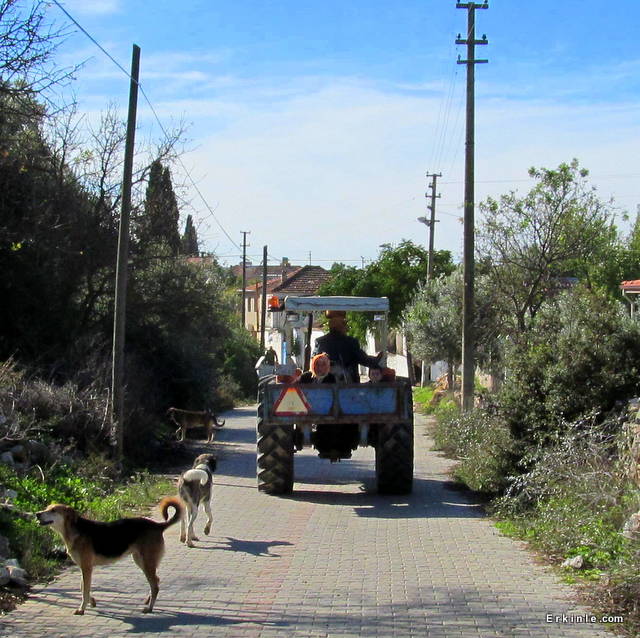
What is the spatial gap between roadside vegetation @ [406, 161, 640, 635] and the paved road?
39cm

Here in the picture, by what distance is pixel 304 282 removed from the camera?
68.9m

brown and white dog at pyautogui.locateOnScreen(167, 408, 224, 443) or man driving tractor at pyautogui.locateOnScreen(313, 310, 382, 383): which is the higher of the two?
man driving tractor at pyautogui.locateOnScreen(313, 310, 382, 383)

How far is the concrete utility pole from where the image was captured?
2102cm

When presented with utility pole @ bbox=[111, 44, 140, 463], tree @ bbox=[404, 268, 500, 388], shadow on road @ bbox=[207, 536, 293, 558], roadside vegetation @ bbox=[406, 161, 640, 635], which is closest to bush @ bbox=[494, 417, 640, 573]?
roadside vegetation @ bbox=[406, 161, 640, 635]

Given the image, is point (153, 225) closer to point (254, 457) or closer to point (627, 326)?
point (254, 457)

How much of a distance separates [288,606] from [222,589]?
830 mm

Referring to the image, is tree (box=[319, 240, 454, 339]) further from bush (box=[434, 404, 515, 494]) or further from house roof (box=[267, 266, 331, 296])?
bush (box=[434, 404, 515, 494])

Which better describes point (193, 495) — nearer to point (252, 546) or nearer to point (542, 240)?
point (252, 546)

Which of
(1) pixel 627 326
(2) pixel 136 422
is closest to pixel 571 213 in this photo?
(1) pixel 627 326

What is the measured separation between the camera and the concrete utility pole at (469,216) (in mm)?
21016

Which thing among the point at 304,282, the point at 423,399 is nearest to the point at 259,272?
the point at 304,282

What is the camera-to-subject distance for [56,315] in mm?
19531

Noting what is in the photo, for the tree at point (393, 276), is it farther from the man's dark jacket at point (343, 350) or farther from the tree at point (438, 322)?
the man's dark jacket at point (343, 350)

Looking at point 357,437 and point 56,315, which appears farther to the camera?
point 56,315
